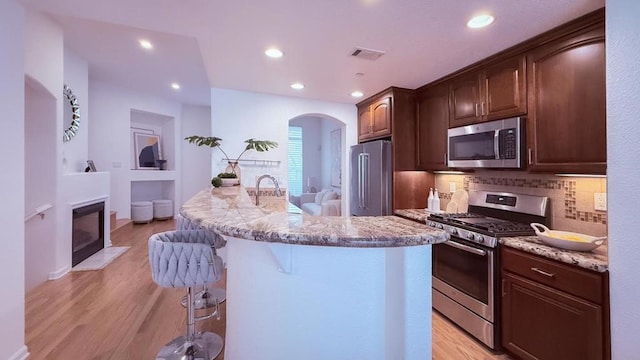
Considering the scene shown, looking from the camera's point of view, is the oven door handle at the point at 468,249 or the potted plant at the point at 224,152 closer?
the oven door handle at the point at 468,249

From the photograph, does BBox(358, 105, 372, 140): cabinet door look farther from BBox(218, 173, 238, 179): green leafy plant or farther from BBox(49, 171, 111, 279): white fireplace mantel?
BBox(49, 171, 111, 279): white fireplace mantel

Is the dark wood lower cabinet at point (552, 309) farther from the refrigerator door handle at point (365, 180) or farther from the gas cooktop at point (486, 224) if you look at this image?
the refrigerator door handle at point (365, 180)

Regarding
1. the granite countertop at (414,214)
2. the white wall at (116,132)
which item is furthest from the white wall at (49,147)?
the granite countertop at (414,214)

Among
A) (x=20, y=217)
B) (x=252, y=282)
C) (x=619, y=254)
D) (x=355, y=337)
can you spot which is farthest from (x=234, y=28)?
(x=619, y=254)

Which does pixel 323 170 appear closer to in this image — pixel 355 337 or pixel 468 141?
pixel 468 141

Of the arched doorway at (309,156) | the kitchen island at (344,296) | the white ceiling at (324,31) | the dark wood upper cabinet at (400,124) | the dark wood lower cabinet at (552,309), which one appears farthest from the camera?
the arched doorway at (309,156)

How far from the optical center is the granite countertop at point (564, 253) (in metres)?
1.48

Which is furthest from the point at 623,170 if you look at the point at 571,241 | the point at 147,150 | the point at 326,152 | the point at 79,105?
the point at 147,150

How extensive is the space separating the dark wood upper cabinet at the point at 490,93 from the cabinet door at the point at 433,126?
0.13 metres

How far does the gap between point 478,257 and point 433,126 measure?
5.00 ft

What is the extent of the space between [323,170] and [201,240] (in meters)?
5.90

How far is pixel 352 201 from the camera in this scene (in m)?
3.99

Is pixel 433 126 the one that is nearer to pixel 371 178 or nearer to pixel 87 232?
pixel 371 178

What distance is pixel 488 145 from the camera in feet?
7.91
